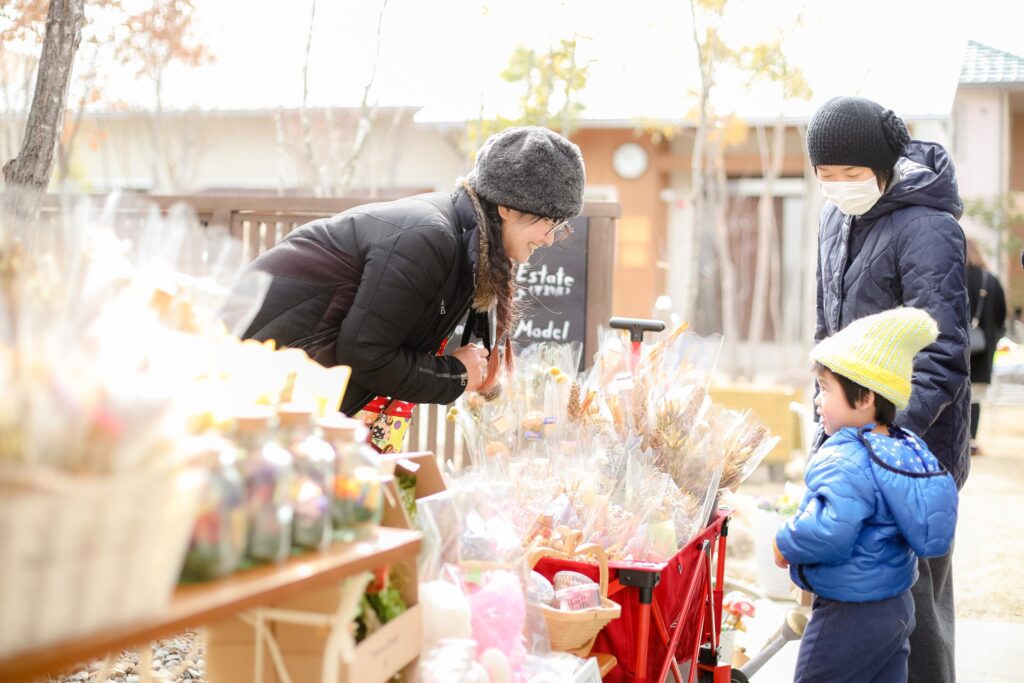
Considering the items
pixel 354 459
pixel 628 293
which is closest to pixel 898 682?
pixel 354 459

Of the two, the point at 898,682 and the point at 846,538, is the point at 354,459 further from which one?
the point at 898,682

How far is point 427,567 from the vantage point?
2.18 meters

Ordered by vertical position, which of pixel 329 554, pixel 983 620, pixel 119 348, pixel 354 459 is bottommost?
pixel 983 620

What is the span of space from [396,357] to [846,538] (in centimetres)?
124

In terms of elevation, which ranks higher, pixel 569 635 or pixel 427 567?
pixel 427 567

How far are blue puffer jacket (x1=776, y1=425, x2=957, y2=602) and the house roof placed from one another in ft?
51.0

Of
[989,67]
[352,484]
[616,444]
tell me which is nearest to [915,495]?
[616,444]

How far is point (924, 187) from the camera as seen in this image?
3.24 metres

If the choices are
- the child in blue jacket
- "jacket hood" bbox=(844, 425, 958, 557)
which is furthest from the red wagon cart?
"jacket hood" bbox=(844, 425, 958, 557)

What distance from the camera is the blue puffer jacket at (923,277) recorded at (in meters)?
3.08

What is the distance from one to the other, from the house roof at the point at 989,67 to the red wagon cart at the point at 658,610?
51.2 ft

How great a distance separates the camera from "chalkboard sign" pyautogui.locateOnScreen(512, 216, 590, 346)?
5.01 m

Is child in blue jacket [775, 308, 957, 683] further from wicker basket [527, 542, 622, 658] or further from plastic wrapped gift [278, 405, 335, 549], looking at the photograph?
plastic wrapped gift [278, 405, 335, 549]

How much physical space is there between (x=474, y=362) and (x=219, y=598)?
1.59m
